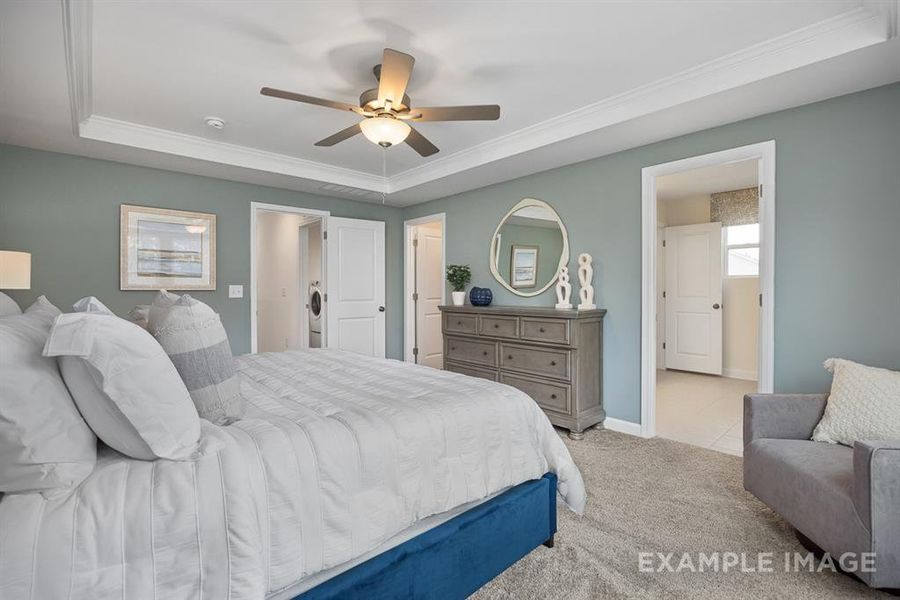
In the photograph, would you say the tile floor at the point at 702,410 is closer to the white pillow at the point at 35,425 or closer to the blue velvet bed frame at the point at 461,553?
the blue velvet bed frame at the point at 461,553

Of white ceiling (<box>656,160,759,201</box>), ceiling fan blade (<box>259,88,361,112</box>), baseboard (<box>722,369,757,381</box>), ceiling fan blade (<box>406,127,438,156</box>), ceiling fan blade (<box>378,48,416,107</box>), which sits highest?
white ceiling (<box>656,160,759,201</box>)

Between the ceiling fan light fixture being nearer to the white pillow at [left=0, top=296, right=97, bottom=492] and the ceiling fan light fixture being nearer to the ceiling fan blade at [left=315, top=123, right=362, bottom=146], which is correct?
the ceiling fan blade at [left=315, top=123, right=362, bottom=146]

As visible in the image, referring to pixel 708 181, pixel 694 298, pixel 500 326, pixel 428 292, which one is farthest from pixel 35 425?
pixel 694 298

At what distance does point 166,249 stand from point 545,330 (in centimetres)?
356

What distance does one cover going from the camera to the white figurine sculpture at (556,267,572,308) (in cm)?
378

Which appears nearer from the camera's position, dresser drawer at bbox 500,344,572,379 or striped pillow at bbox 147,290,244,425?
striped pillow at bbox 147,290,244,425

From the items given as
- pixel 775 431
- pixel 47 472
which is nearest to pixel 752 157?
pixel 775 431

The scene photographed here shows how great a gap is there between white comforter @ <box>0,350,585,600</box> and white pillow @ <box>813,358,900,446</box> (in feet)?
4.11

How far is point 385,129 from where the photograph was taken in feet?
7.87

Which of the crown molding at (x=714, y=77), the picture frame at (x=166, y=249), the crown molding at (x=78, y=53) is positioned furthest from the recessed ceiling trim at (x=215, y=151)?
the crown molding at (x=714, y=77)

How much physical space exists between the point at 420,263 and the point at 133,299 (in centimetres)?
322

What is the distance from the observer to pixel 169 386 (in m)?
1.11

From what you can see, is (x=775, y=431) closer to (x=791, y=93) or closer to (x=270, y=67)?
(x=791, y=93)

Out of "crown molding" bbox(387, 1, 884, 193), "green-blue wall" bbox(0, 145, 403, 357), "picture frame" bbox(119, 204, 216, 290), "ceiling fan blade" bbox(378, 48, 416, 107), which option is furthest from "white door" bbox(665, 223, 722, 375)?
"picture frame" bbox(119, 204, 216, 290)
